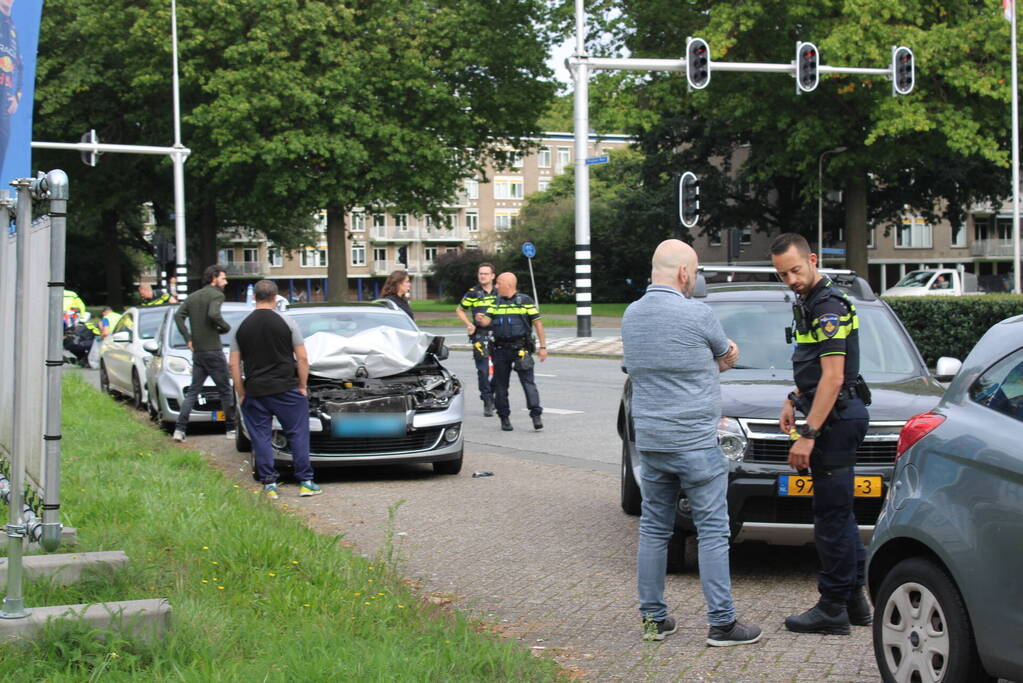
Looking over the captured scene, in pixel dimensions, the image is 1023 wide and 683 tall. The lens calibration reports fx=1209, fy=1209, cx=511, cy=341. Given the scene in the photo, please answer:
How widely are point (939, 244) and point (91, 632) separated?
7584 centimetres

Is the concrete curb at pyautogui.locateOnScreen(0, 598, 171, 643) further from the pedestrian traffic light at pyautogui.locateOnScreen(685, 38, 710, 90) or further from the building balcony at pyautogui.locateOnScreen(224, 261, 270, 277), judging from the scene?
the building balcony at pyautogui.locateOnScreen(224, 261, 270, 277)

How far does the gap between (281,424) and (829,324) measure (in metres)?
5.17

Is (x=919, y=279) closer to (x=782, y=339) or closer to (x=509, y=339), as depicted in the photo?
(x=509, y=339)

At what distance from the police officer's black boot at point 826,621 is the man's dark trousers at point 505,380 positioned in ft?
26.7

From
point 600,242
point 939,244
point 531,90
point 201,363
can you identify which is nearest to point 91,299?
point 600,242

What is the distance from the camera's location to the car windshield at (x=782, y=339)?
7.52 m

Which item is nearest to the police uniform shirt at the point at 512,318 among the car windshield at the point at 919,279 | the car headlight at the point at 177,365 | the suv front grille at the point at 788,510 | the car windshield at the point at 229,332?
the car windshield at the point at 229,332

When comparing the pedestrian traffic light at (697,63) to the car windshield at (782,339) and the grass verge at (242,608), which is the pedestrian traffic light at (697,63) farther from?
the grass verge at (242,608)

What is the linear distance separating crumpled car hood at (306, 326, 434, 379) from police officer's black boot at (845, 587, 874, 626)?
5876 mm

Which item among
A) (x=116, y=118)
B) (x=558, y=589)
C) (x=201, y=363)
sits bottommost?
(x=558, y=589)

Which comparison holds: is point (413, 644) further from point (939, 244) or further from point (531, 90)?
point (939, 244)

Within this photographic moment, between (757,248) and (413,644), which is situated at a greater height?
(757,248)

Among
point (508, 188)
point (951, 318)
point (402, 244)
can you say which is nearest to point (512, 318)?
point (951, 318)

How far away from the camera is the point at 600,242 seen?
7300cm
